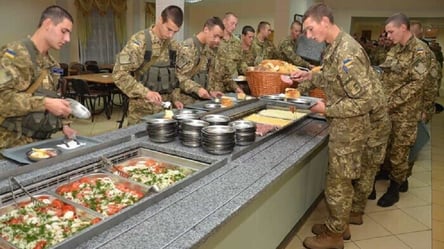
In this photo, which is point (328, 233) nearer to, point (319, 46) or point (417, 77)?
point (417, 77)

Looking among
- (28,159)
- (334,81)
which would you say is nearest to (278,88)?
(334,81)

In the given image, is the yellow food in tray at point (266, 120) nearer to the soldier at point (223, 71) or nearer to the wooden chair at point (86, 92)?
the soldier at point (223, 71)

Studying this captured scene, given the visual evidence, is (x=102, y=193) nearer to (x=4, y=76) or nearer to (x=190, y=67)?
(x=4, y=76)

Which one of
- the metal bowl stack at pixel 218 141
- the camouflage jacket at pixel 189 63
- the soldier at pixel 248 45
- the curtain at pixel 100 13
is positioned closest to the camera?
the metal bowl stack at pixel 218 141

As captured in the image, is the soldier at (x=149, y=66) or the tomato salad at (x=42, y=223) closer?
the tomato salad at (x=42, y=223)

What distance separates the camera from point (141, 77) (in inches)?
107

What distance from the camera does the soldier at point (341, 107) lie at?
201 cm

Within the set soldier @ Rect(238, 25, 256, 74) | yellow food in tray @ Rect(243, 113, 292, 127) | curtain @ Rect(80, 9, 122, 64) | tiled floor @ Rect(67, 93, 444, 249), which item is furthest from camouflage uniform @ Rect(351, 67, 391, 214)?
curtain @ Rect(80, 9, 122, 64)

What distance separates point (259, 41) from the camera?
17.5 ft

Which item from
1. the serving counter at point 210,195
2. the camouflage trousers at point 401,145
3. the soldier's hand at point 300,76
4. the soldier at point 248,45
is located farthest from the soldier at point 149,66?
the soldier at point 248,45

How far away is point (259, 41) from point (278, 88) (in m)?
2.07

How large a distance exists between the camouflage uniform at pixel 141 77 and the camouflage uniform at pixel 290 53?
2544 mm

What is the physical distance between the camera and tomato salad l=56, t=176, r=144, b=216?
53.0 inches

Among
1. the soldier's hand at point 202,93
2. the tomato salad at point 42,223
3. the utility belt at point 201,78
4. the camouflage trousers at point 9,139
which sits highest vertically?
the utility belt at point 201,78
